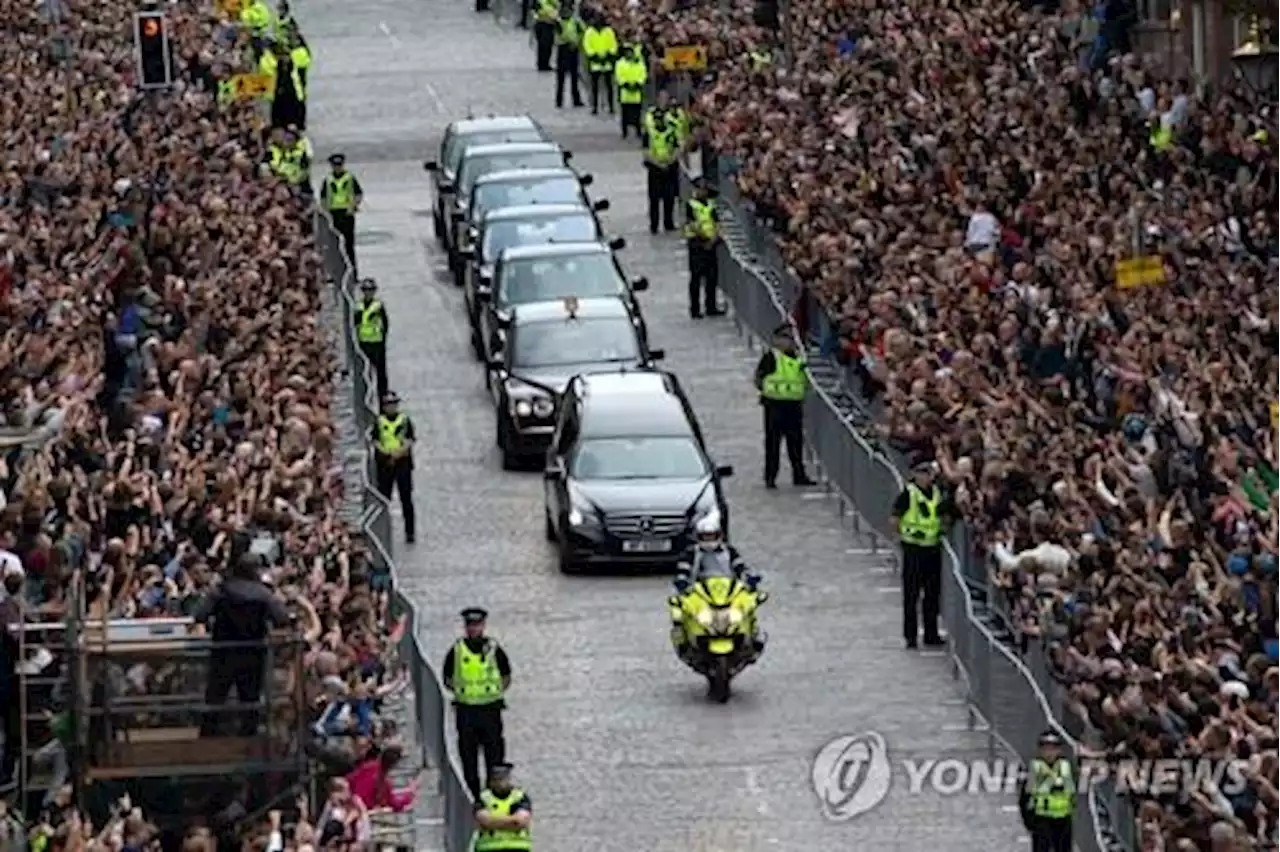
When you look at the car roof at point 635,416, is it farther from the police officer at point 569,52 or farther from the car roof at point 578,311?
the police officer at point 569,52

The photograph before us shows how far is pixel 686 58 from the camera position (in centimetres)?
6162

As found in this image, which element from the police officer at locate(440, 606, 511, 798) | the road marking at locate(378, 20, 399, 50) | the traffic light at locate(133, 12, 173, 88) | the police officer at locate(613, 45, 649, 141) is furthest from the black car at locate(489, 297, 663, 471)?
the road marking at locate(378, 20, 399, 50)

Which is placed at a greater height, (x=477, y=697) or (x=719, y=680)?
(x=477, y=697)

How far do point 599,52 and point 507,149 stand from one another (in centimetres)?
1019

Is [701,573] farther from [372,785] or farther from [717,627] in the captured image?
[372,785]

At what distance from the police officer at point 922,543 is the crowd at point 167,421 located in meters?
3.88

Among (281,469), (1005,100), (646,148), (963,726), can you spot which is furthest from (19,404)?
(646,148)

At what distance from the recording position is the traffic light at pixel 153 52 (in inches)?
2066

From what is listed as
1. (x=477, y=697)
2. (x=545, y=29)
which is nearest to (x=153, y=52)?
(x=477, y=697)

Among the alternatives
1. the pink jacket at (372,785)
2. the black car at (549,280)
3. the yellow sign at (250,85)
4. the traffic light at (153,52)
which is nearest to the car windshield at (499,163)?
the yellow sign at (250,85)

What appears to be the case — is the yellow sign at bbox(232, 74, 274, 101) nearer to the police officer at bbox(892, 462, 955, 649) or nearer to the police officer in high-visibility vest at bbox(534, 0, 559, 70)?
the police officer in high-visibility vest at bbox(534, 0, 559, 70)

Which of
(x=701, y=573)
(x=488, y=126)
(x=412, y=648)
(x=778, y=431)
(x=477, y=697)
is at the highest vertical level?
(x=477, y=697)

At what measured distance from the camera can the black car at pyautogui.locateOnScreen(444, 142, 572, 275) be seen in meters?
57.1

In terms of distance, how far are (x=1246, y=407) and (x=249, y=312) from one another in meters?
9.80
